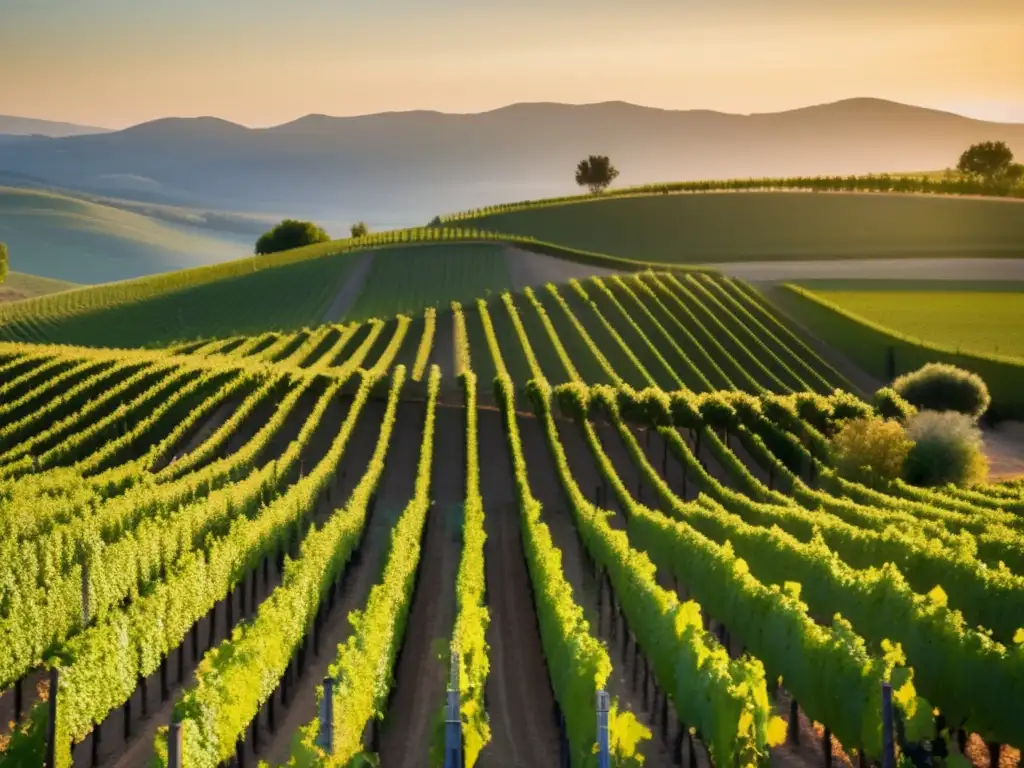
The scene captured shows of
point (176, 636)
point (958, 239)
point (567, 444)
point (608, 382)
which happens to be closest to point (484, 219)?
point (958, 239)

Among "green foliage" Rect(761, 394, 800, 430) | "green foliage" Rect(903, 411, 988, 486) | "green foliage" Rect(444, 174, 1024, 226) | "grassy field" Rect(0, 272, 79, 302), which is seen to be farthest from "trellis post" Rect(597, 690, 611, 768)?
"grassy field" Rect(0, 272, 79, 302)

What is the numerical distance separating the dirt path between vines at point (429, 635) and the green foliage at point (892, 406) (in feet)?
67.3

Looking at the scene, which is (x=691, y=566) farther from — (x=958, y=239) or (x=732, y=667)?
(x=958, y=239)

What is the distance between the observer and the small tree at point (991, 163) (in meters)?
113

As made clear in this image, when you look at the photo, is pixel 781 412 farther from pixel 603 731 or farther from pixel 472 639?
pixel 603 731

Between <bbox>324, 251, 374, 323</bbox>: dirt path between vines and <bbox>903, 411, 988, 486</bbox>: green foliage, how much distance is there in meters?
40.5

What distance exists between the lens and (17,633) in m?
22.1

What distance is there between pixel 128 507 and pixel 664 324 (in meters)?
43.5

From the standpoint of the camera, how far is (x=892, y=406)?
183 ft

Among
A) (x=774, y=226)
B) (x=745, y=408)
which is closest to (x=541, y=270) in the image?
(x=774, y=226)

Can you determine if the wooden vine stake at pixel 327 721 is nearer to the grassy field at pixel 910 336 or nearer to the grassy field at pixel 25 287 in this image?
the grassy field at pixel 910 336

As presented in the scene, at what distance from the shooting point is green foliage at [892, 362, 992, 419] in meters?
56.3

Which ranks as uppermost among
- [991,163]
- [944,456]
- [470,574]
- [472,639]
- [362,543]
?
[991,163]

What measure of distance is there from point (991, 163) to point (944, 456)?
78.8 metres
